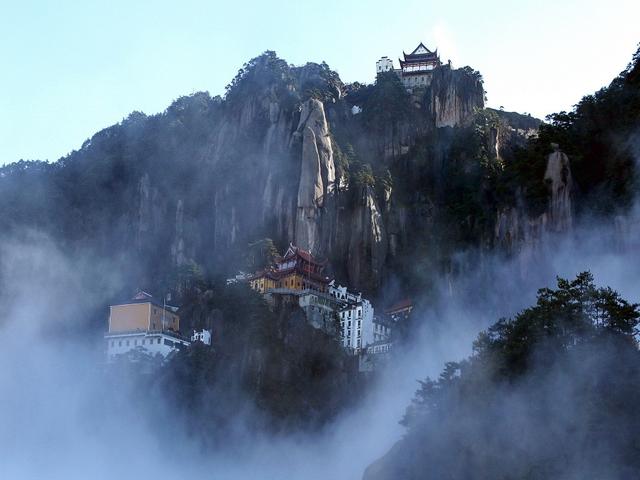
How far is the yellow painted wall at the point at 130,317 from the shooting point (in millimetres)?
62031

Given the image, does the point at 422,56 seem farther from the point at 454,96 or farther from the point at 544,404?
the point at 544,404

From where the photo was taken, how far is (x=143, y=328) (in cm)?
6162

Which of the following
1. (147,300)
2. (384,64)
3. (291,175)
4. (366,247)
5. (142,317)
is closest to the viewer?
(142,317)

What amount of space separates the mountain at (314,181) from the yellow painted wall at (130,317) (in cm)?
494

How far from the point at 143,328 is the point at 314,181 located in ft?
48.6

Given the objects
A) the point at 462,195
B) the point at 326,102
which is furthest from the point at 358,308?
the point at 326,102

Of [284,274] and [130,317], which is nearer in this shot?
[284,274]

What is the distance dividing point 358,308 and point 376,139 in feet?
57.9

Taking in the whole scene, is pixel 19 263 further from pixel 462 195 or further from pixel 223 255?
pixel 462 195

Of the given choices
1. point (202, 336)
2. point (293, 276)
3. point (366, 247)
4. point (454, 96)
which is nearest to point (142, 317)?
point (202, 336)

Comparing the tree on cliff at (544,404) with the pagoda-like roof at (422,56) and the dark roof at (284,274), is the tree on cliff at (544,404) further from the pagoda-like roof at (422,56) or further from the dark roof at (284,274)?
the pagoda-like roof at (422,56)

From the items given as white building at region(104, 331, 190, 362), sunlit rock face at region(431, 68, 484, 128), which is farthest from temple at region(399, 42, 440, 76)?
white building at region(104, 331, 190, 362)

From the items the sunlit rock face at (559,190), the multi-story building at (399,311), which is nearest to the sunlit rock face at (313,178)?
the multi-story building at (399,311)

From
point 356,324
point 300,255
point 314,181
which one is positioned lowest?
point 356,324
